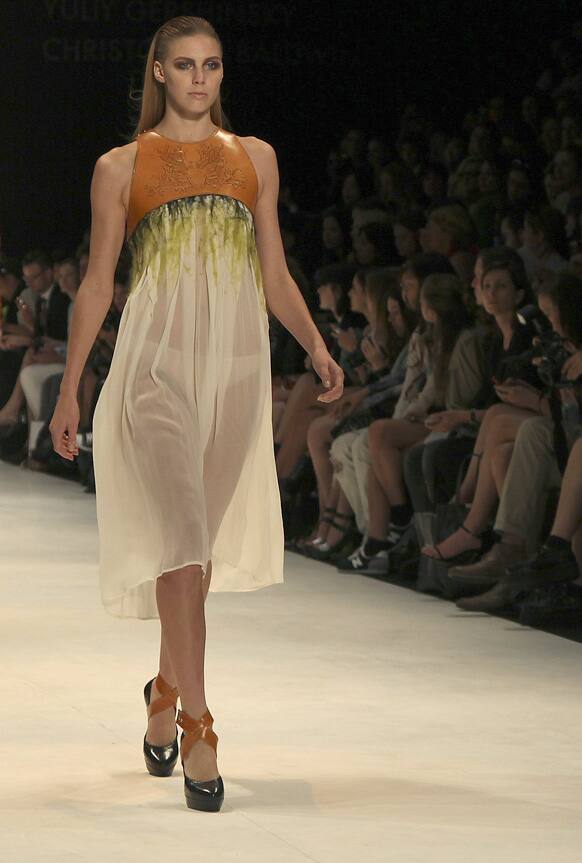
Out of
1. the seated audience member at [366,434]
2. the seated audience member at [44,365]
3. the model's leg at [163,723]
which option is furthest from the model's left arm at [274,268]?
the seated audience member at [44,365]

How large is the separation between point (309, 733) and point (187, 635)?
67cm

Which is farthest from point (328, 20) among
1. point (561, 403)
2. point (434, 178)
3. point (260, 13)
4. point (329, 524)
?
point (561, 403)

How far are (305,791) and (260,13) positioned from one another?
7995 mm

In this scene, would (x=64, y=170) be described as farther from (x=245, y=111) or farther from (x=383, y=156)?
(x=383, y=156)

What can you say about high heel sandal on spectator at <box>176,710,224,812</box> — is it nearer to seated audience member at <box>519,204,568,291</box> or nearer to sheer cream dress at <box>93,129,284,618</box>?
sheer cream dress at <box>93,129,284,618</box>

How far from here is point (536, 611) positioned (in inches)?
189

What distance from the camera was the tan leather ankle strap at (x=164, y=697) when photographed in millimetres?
3186

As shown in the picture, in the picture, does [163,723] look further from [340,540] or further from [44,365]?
[44,365]

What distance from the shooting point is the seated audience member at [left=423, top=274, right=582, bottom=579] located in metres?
4.98

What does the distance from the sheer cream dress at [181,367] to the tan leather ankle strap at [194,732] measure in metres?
0.23

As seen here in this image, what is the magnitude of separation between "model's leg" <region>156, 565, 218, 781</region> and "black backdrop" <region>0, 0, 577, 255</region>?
25.8 ft

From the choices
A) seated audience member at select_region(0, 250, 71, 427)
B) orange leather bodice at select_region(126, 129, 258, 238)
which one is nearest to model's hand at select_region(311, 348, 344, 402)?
orange leather bodice at select_region(126, 129, 258, 238)

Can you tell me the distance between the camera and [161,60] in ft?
10.1

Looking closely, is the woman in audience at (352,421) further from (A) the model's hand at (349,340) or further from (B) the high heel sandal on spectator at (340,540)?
(A) the model's hand at (349,340)
